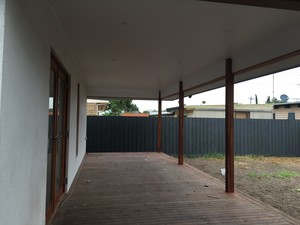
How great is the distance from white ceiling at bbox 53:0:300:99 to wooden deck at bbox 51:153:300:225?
2.18 metres

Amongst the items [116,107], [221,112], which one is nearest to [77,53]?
[221,112]

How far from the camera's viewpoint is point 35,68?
209 cm

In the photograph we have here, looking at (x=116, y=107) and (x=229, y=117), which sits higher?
(x=116, y=107)

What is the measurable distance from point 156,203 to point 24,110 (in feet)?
8.67

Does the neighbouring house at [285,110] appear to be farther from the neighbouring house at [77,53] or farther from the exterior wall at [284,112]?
the neighbouring house at [77,53]

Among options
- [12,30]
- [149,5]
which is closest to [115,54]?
[149,5]

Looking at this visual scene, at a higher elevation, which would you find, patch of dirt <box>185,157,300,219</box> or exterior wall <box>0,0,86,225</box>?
exterior wall <box>0,0,86,225</box>

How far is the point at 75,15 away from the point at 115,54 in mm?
1683

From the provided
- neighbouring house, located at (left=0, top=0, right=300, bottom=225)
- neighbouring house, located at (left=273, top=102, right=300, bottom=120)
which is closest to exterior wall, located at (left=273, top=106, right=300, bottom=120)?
neighbouring house, located at (left=273, top=102, right=300, bottom=120)

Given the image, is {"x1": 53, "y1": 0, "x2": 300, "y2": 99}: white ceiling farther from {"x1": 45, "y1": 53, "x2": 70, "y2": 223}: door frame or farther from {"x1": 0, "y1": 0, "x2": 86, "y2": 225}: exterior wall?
{"x1": 0, "y1": 0, "x2": 86, "y2": 225}: exterior wall

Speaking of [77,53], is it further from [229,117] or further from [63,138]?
[229,117]

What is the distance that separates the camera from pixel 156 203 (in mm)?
3848

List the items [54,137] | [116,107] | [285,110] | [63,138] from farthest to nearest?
[116,107] < [285,110] < [63,138] < [54,137]

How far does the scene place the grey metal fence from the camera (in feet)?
34.2
